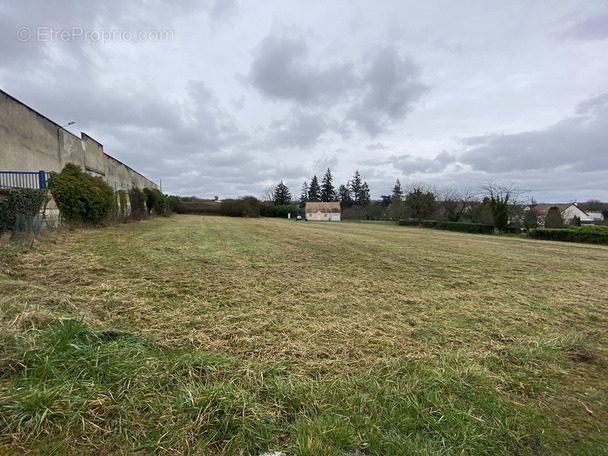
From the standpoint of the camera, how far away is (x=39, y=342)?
6.73 ft

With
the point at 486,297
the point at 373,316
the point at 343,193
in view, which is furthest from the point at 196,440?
the point at 343,193

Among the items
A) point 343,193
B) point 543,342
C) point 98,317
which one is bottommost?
point 543,342

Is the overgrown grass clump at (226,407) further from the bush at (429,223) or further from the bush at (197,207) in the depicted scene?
the bush at (197,207)

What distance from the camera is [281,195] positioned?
217 feet

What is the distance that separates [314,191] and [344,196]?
9585 mm

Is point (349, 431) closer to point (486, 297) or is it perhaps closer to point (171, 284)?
point (171, 284)

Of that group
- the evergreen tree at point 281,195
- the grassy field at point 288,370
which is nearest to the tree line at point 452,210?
Answer: the evergreen tree at point 281,195

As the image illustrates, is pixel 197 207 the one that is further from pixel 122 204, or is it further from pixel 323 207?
pixel 323 207

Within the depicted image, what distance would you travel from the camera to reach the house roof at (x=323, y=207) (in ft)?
213

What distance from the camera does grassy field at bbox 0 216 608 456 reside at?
154 cm

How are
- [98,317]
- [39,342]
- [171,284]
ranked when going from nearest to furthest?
[39,342]
[98,317]
[171,284]

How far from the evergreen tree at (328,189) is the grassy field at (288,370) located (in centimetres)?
7605

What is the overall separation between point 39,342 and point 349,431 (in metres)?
2.37

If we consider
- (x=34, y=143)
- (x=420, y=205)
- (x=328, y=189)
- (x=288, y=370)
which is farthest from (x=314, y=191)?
(x=288, y=370)
